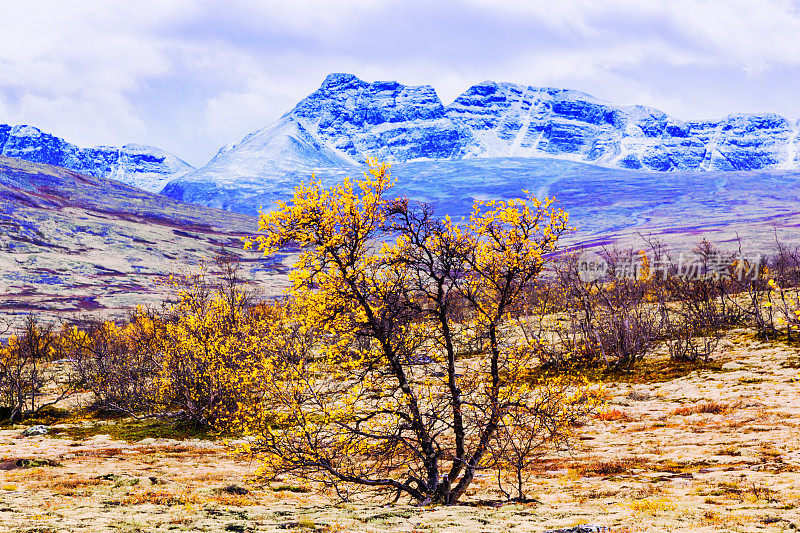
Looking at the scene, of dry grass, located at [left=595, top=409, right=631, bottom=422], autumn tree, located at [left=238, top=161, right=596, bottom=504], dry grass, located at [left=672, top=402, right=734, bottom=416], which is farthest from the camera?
dry grass, located at [left=595, top=409, right=631, bottom=422]

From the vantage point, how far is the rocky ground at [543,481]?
1348 centimetres

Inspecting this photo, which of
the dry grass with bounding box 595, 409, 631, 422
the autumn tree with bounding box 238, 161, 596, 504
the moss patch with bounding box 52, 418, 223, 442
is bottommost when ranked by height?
the dry grass with bounding box 595, 409, 631, 422

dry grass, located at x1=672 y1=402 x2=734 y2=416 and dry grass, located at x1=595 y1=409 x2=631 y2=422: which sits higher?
dry grass, located at x1=672 y1=402 x2=734 y2=416

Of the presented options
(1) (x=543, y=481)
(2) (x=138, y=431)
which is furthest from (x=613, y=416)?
(2) (x=138, y=431)

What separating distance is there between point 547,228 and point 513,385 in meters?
5.18

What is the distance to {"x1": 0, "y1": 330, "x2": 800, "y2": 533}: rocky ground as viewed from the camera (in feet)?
44.2

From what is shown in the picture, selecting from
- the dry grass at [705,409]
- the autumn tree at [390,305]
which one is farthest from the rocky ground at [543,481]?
the autumn tree at [390,305]

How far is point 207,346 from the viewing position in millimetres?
34281

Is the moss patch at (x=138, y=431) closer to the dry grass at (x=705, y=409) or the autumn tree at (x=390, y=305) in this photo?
the autumn tree at (x=390, y=305)

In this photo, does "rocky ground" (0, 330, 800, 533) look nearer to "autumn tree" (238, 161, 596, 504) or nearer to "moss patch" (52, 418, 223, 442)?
"moss patch" (52, 418, 223, 442)

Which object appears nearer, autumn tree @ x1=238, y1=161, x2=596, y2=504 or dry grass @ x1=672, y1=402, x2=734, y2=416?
autumn tree @ x1=238, y1=161, x2=596, y2=504

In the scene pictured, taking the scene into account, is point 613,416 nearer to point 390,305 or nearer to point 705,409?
point 705,409

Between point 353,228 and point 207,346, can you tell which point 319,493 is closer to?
point 353,228

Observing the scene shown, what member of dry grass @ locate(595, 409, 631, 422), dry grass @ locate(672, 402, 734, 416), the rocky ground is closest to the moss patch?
the rocky ground
